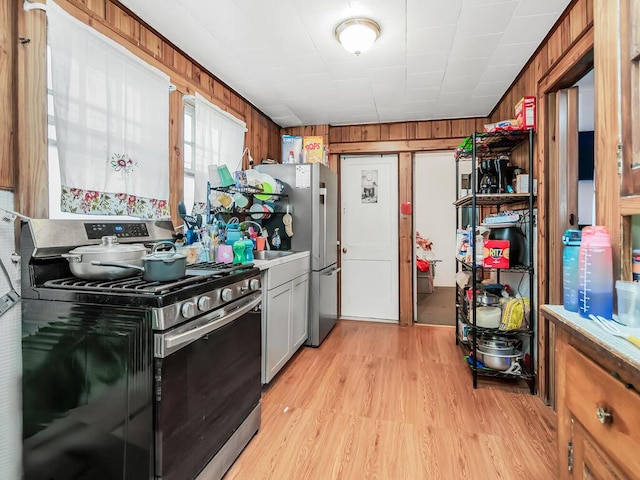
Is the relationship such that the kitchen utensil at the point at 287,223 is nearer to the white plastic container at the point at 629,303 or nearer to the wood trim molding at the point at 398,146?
the wood trim molding at the point at 398,146

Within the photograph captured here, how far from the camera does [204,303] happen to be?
1.37m

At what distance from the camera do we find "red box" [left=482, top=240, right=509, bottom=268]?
249cm

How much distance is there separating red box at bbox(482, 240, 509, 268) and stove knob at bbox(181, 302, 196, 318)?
2109 mm

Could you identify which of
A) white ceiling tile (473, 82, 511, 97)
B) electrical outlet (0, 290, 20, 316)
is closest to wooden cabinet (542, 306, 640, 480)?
electrical outlet (0, 290, 20, 316)

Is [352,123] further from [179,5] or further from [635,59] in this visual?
[635,59]

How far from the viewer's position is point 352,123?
13.4 feet

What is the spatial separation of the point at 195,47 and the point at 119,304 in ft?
6.38

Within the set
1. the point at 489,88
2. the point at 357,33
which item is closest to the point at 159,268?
the point at 357,33

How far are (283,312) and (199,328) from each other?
1314 millimetres

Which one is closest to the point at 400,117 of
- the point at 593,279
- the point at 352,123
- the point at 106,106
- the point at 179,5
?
the point at 352,123

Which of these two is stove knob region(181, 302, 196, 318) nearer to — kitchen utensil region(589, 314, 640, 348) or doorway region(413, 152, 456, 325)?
kitchen utensil region(589, 314, 640, 348)

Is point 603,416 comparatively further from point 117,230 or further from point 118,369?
point 117,230

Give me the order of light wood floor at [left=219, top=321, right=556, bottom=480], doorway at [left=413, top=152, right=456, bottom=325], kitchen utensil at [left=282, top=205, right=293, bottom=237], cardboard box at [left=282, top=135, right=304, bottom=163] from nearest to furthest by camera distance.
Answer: light wood floor at [left=219, top=321, right=556, bottom=480] < kitchen utensil at [left=282, top=205, right=293, bottom=237] < cardboard box at [left=282, top=135, right=304, bottom=163] < doorway at [left=413, top=152, right=456, bottom=325]

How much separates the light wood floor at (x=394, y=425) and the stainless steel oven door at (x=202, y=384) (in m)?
0.33
